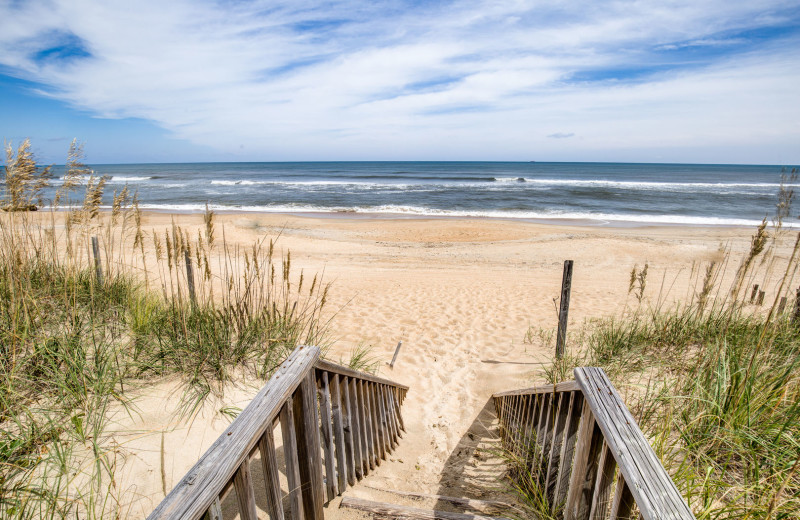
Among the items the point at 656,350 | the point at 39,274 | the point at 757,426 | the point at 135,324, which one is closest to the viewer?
the point at 757,426

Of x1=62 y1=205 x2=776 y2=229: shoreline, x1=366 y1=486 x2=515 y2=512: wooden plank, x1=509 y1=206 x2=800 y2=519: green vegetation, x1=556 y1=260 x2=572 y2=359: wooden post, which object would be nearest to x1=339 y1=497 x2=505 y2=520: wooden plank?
x1=366 y1=486 x2=515 y2=512: wooden plank

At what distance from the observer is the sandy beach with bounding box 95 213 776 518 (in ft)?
9.93

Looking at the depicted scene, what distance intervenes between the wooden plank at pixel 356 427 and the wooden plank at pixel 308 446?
30.2 inches

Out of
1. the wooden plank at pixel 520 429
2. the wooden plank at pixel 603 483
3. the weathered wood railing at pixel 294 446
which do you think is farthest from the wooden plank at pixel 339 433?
the wooden plank at pixel 603 483

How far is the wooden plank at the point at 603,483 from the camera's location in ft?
5.07

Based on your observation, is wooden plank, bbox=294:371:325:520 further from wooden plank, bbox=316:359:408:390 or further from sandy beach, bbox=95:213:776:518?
sandy beach, bbox=95:213:776:518

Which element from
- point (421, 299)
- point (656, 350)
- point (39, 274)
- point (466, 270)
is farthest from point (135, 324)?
point (466, 270)

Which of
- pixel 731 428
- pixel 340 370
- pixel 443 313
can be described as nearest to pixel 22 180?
pixel 340 370

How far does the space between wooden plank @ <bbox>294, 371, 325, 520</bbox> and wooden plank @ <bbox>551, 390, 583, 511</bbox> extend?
118 centimetres

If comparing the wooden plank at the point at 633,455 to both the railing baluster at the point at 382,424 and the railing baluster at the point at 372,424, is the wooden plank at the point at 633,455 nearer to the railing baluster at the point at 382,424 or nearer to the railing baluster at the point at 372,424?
the railing baluster at the point at 372,424

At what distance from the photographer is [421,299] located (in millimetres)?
9344

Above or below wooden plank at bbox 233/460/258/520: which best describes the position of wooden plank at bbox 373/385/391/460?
below

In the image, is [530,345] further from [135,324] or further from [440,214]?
[440,214]

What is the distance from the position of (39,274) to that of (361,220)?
64.3ft
